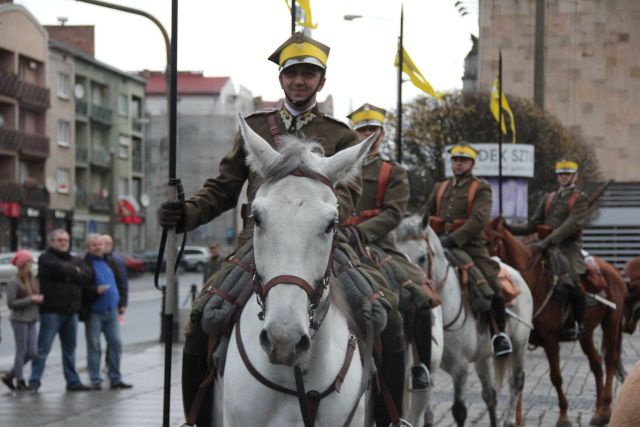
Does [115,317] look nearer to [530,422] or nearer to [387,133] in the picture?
[530,422]

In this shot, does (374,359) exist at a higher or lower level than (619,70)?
lower

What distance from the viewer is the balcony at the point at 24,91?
69438 millimetres

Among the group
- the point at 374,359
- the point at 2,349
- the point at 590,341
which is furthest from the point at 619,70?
the point at 374,359

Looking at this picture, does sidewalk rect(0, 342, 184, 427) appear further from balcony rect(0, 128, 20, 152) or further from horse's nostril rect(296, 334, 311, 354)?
balcony rect(0, 128, 20, 152)

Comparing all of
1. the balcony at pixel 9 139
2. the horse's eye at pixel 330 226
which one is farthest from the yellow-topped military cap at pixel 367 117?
the balcony at pixel 9 139

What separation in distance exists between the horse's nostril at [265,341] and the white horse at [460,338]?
19.8ft

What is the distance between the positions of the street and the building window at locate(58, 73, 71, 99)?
59.2m

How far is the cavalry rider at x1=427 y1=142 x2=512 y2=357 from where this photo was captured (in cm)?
1212

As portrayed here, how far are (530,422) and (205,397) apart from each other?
301 inches

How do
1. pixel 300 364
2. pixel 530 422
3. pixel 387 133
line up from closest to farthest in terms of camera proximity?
pixel 300 364 < pixel 530 422 < pixel 387 133

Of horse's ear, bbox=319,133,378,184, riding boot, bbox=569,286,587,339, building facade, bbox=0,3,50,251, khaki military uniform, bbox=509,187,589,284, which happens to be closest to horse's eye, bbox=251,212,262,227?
horse's ear, bbox=319,133,378,184

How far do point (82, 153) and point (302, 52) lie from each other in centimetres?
7931

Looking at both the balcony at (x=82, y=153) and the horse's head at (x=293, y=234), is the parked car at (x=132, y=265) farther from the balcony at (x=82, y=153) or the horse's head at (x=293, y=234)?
the horse's head at (x=293, y=234)

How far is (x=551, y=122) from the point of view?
42562 mm
